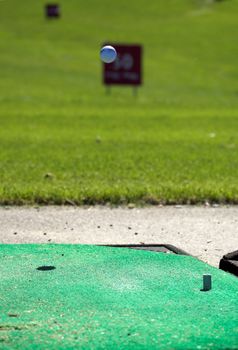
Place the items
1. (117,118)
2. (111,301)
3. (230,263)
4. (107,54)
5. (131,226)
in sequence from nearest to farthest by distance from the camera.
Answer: (111,301)
(230,263)
(107,54)
(131,226)
(117,118)

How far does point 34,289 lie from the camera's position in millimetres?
6195

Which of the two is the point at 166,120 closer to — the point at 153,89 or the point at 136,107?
the point at 136,107

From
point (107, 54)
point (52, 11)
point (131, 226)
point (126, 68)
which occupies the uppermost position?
point (52, 11)

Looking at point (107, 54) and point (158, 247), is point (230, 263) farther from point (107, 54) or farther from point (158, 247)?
point (107, 54)

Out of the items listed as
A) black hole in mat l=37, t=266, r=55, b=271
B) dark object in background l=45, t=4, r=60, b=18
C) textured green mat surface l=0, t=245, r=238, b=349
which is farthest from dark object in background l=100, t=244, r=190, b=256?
dark object in background l=45, t=4, r=60, b=18

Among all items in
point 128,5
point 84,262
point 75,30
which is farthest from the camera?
point 128,5

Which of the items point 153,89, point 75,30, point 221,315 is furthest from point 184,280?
point 75,30

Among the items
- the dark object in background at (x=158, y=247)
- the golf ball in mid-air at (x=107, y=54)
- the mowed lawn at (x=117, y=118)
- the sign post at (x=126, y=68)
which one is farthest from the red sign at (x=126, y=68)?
the dark object in background at (x=158, y=247)

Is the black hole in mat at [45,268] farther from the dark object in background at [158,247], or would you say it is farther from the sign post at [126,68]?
the sign post at [126,68]

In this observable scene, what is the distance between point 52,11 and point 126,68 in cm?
3714

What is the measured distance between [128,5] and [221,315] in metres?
70.1

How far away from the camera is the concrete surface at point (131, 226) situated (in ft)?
26.3

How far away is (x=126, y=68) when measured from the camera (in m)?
29.5

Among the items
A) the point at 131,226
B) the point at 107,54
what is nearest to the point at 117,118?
the point at 131,226
